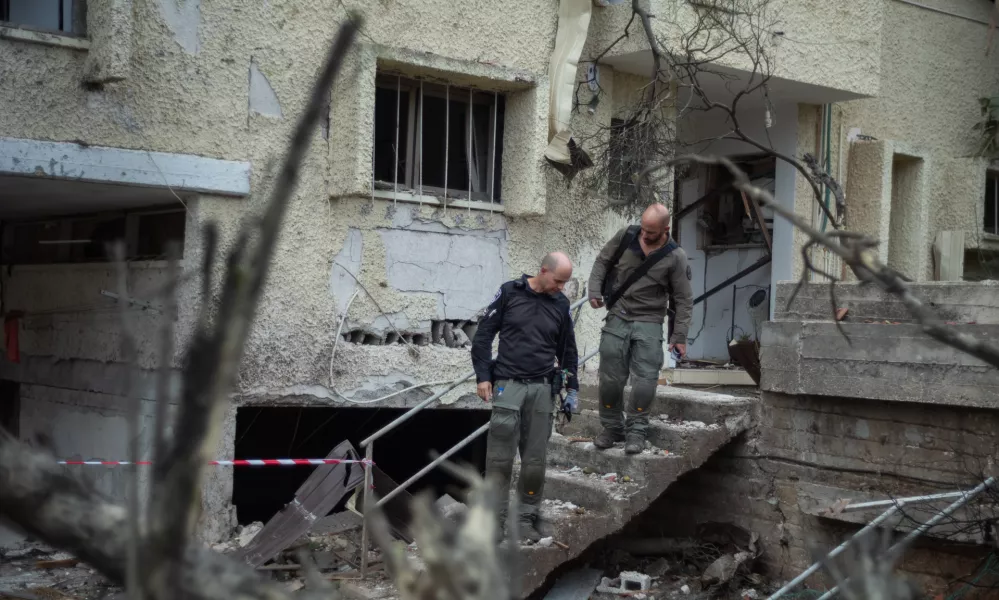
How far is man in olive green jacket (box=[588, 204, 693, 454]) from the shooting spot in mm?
7129

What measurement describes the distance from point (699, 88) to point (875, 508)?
4.30m

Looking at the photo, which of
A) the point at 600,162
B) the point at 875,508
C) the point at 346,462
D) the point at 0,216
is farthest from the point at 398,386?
the point at 0,216

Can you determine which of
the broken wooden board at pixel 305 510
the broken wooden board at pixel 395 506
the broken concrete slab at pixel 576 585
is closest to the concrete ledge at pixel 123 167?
the broken wooden board at pixel 305 510

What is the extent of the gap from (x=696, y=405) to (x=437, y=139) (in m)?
3.16

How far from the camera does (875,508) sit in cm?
695

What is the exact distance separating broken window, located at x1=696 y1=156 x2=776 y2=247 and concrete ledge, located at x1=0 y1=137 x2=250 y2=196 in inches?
228

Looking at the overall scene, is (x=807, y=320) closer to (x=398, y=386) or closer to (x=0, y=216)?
(x=398, y=386)

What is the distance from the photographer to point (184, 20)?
766cm

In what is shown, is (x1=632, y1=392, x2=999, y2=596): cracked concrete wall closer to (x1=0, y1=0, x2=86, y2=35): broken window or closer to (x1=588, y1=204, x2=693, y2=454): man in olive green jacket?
(x1=588, y1=204, x2=693, y2=454): man in olive green jacket

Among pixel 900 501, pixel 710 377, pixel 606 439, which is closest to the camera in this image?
pixel 900 501

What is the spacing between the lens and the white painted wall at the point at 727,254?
10945 millimetres

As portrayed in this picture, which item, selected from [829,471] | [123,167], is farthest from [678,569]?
[123,167]

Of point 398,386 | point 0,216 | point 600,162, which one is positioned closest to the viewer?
point 398,386

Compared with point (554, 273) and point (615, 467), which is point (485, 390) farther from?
point (615, 467)
